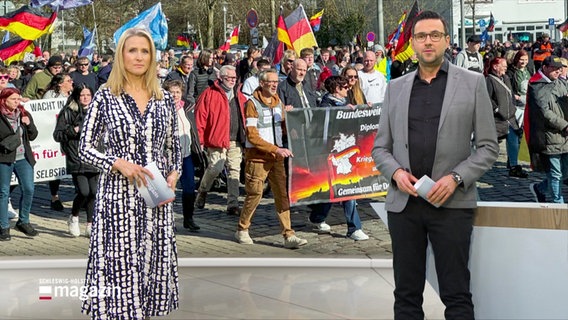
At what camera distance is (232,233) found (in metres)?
11.4

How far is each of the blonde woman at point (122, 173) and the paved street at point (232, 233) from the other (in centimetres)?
408

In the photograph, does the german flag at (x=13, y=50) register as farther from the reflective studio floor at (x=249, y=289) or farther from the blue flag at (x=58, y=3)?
the reflective studio floor at (x=249, y=289)

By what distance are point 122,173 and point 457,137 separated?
1.75m

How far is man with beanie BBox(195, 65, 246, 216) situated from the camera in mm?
12484

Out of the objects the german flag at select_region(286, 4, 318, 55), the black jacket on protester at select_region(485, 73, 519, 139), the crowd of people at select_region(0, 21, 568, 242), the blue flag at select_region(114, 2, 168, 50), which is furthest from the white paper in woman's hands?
the blue flag at select_region(114, 2, 168, 50)

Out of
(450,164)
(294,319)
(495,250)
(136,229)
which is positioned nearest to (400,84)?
(450,164)

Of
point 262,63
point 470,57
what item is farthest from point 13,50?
point 470,57

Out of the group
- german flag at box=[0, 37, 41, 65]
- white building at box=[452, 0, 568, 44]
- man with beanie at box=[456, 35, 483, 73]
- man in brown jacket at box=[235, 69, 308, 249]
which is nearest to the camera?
man in brown jacket at box=[235, 69, 308, 249]

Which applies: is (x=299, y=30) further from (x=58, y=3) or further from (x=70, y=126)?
(x=70, y=126)

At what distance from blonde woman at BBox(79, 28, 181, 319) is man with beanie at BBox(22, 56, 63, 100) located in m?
11.3

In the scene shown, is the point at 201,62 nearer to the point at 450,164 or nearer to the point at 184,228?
the point at 184,228

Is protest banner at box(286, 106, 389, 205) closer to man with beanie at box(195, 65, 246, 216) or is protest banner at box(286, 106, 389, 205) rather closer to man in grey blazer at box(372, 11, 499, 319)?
man with beanie at box(195, 65, 246, 216)

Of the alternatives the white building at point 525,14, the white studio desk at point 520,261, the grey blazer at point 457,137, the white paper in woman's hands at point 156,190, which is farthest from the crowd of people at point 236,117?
the white building at point 525,14

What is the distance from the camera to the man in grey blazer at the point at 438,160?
5.23 metres
